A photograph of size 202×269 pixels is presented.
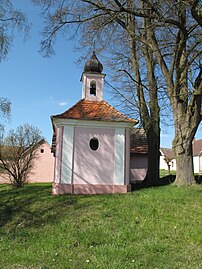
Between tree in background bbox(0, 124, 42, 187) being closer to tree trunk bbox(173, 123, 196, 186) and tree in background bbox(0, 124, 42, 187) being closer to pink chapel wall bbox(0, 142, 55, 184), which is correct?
pink chapel wall bbox(0, 142, 55, 184)

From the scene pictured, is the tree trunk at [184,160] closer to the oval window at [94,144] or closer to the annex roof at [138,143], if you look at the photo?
the oval window at [94,144]

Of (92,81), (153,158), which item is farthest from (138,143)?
(92,81)

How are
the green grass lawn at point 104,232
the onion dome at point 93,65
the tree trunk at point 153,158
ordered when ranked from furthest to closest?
1. the tree trunk at point 153,158
2. the onion dome at point 93,65
3. the green grass lawn at point 104,232

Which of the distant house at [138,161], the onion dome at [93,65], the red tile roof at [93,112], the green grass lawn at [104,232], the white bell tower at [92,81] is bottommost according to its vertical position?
the green grass lawn at [104,232]

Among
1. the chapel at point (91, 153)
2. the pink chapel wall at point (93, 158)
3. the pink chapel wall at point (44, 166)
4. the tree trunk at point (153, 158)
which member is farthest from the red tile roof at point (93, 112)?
the pink chapel wall at point (44, 166)

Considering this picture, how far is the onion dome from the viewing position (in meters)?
14.5

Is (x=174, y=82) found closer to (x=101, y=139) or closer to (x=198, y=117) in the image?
(x=198, y=117)

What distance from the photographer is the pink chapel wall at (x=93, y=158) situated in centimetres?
1217

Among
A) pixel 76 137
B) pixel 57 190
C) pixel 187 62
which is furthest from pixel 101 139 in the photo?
pixel 187 62

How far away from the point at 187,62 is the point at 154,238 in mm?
8676

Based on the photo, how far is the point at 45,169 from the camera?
33.4 meters

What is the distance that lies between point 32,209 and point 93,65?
8.04m

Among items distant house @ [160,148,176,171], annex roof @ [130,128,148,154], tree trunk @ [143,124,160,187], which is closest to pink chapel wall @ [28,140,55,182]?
distant house @ [160,148,176,171]

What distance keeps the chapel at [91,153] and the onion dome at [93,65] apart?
283cm
